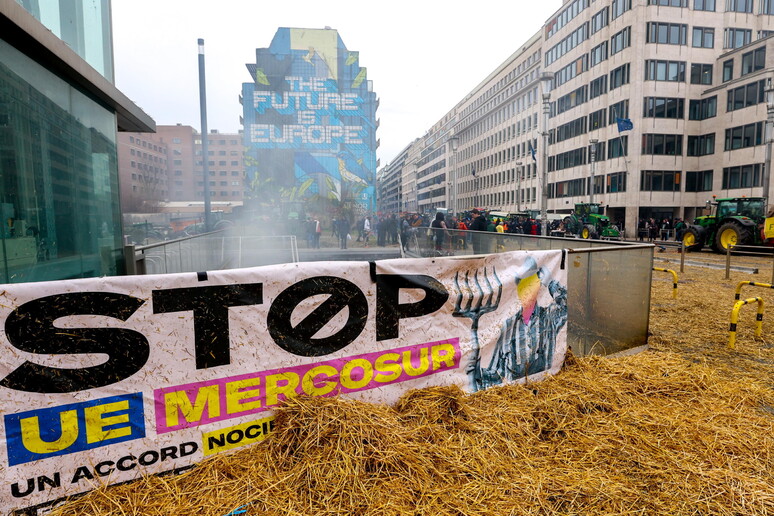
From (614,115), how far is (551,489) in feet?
174

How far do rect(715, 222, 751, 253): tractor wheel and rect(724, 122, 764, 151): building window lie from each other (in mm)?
25109

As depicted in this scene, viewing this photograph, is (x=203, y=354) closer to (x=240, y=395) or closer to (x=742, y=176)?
(x=240, y=395)

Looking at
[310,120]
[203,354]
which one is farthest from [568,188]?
[203,354]

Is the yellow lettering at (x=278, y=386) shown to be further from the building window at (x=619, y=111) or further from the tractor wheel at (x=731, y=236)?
the building window at (x=619, y=111)

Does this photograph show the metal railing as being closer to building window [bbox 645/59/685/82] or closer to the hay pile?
the hay pile

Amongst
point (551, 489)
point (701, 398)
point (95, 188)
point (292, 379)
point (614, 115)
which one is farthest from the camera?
point (614, 115)

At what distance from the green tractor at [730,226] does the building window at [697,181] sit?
1008 inches

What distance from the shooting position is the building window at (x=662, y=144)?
147ft

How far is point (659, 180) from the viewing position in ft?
148

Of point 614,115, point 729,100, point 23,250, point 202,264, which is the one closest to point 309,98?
point 614,115

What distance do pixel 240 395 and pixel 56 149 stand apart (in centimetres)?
411

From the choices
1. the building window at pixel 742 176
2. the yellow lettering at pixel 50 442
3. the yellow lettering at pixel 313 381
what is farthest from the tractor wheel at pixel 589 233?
the yellow lettering at pixel 50 442

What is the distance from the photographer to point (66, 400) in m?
2.80

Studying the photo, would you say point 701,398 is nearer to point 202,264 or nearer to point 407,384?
point 407,384
